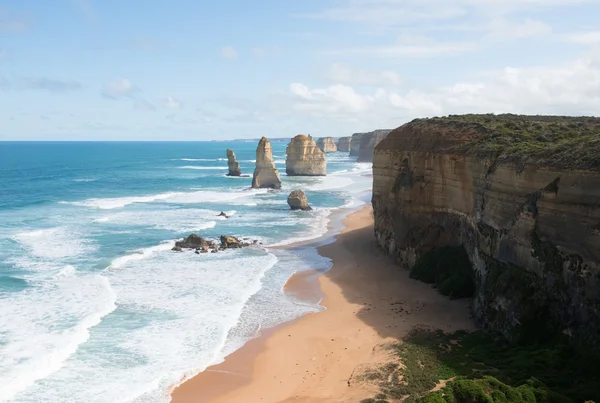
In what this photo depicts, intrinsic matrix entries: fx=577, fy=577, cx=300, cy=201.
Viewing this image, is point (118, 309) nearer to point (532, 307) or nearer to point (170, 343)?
point (170, 343)

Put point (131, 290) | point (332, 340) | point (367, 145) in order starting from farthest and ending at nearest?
point (367, 145) → point (131, 290) → point (332, 340)

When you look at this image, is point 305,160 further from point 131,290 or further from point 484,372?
point 484,372

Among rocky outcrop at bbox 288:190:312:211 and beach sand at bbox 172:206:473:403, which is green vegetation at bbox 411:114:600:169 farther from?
rocky outcrop at bbox 288:190:312:211

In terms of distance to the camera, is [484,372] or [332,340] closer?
[484,372]

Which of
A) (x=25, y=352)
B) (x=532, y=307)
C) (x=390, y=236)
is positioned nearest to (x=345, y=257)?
(x=390, y=236)

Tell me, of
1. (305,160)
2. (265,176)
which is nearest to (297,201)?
(265,176)

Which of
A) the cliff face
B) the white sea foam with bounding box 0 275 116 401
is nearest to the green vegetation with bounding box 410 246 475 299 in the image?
the cliff face

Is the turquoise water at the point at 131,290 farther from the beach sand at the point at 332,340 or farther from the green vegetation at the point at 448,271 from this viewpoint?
the green vegetation at the point at 448,271
